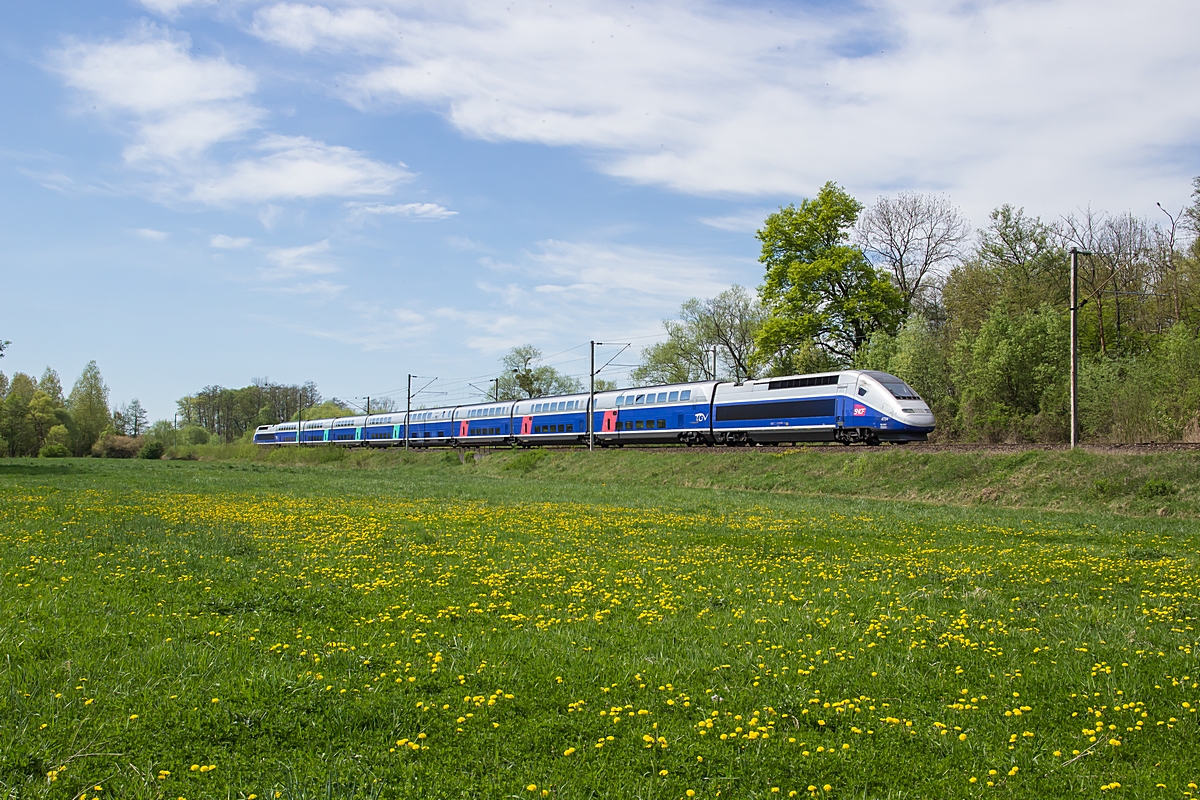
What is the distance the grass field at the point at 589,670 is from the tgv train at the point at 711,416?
2281 cm

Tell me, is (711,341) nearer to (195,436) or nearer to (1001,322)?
(1001,322)

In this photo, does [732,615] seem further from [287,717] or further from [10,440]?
[10,440]

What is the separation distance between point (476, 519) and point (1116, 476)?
19342mm

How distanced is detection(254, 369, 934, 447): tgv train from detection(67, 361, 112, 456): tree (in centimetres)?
5411

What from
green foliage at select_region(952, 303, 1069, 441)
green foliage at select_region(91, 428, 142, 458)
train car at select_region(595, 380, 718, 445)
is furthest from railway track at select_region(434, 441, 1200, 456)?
green foliage at select_region(91, 428, 142, 458)

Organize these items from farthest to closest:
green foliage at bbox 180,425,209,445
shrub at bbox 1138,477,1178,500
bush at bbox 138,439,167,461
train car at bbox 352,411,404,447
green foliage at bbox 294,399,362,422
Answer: green foliage at bbox 294,399,362,422 < green foliage at bbox 180,425,209,445 < bush at bbox 138,439,167,461 < train car at bbox 352,411,404,447 < shrub at bbox 1138,477,1178,500

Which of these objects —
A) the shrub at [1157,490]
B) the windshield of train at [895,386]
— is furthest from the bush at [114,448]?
the shrub at [1157,490]

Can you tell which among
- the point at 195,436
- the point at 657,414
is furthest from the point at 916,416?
the point at 195,436

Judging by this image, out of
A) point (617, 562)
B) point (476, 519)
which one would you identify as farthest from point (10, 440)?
point (617, 562)

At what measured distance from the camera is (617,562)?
12609 millimetres

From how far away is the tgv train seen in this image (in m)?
36.7

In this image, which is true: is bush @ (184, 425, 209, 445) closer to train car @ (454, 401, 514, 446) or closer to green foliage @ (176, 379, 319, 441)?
green foliage @ (176, 379, 319, 441)

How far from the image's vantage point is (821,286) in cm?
5266

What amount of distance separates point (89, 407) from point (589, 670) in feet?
399
